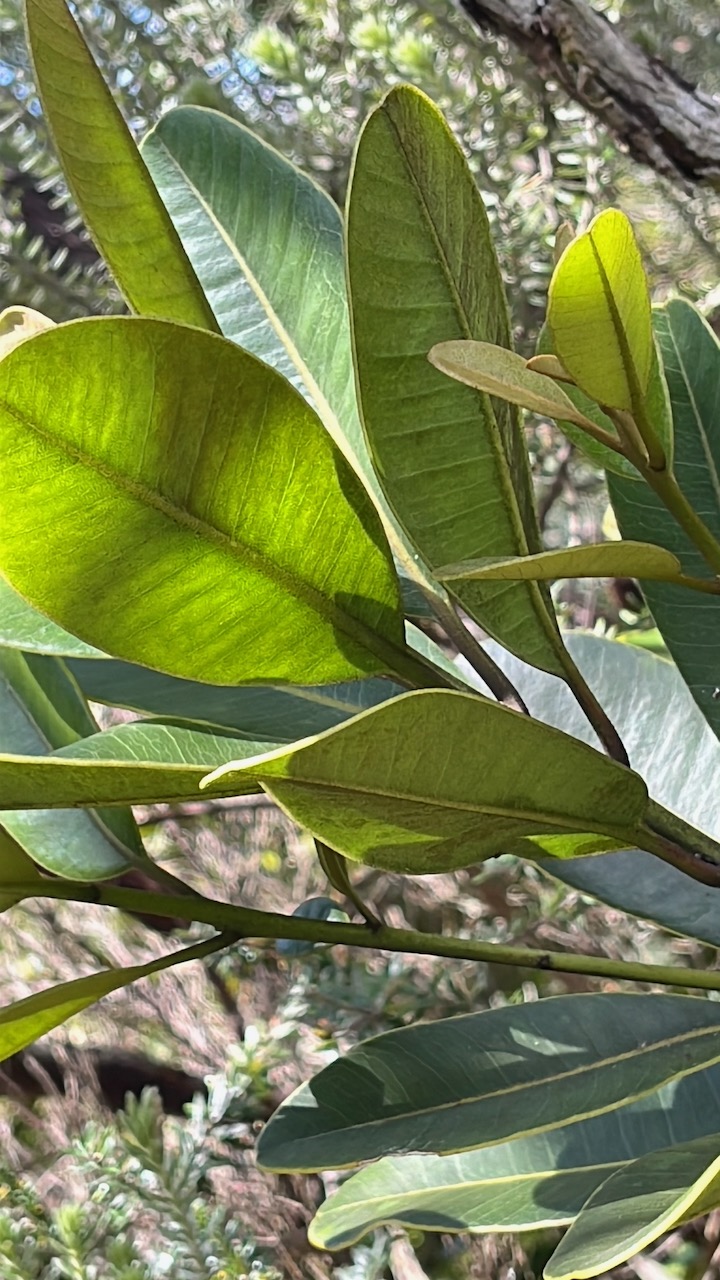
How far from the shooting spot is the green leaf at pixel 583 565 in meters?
0.25

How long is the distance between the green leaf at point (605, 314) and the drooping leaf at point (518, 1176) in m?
0.31

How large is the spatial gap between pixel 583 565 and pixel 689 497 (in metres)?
0.22

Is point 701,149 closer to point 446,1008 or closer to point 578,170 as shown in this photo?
point 578,170

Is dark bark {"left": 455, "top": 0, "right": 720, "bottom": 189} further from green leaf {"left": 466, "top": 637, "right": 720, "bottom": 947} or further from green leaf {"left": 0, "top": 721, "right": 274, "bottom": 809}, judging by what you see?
green leaf {"left": 0, "top": 721, "right": 274, "bottom": 809}

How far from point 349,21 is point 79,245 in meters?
0.61

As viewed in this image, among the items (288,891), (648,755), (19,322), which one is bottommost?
(288,891)

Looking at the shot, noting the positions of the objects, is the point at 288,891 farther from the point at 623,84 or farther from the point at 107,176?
the point at 107,176

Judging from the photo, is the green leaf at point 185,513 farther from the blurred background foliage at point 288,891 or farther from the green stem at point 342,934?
the blurred background foliage at point 288,891

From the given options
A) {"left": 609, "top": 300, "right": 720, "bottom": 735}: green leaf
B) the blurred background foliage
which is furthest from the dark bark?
{"left": 609, "top": 300, "right": 720, "bottom": 735}: green leaf

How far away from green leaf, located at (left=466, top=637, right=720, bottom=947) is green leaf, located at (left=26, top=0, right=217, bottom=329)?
0.29 m

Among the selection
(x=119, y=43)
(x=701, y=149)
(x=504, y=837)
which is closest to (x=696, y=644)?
(x=504, y=837)

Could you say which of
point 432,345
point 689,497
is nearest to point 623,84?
point 689,497

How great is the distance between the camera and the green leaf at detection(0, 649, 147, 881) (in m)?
0.40

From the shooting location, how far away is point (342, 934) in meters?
0.36
